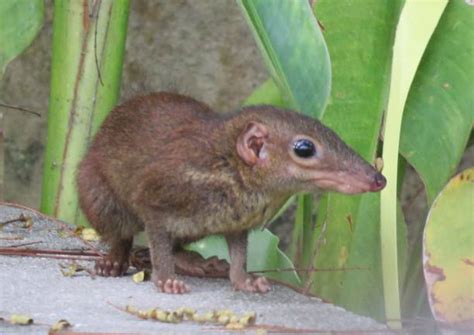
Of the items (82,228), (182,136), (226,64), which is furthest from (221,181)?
(226,64)

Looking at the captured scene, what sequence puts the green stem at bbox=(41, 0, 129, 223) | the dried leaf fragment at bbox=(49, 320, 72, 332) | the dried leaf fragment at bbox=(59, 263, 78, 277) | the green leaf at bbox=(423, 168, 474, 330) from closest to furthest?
the dried leaf fragment at bbox=(49, 320, 72, 332)
the green leaf at bbox=(423, 168, 474, 330)
the dried leaf fragment at bbox=(59, 263, 78, 277)
the green stem at bbox=(41, 0, 129, 223)

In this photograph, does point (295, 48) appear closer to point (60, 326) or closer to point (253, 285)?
point (253, 285)

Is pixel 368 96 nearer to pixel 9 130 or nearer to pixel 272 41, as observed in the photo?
pixel 272 41

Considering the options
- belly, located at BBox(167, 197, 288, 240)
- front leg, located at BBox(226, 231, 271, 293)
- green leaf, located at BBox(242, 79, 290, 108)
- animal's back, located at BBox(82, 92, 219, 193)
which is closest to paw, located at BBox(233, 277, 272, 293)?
front leg, located at BBox(226, 231, 271, 293)

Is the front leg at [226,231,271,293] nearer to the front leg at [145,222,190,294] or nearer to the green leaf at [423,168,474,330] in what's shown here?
the front leg at [145,222,190,294]

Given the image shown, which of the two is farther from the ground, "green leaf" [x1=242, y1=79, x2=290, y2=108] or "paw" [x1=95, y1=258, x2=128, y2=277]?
"green leaf" [x1=242, y1=79, x2=290, y2=108]

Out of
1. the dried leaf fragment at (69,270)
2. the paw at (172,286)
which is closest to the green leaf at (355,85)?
the paw at (172,286)
